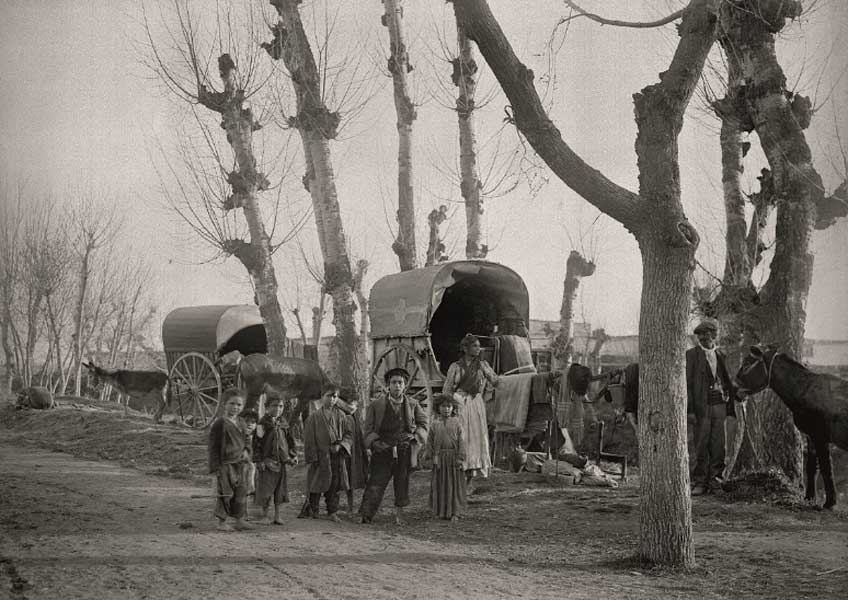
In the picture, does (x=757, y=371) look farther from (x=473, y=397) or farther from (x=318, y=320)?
(x=318, y=320)

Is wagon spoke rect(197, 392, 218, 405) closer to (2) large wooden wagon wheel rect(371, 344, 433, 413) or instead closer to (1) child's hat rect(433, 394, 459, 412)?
(2) large wooden wagon wheel rect(371, 344, 433, 413)

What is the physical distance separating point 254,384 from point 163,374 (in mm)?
6901

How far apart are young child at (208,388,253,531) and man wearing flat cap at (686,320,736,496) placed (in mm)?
5176

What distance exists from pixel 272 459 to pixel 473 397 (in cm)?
324

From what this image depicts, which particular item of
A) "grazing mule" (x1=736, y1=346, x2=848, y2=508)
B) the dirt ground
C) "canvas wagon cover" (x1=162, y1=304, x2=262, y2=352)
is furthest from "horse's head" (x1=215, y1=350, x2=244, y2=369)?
"grazing mule" (x1=736, y1=346, x2=848, y2=508)

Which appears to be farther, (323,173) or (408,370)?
(323,173)

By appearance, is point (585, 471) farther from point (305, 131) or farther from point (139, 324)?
point (139, 324)

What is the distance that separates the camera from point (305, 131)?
47.1 feet

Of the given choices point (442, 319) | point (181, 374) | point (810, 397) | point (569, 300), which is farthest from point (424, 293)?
point (569, 300)

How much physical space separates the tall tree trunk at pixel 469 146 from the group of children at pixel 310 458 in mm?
7674

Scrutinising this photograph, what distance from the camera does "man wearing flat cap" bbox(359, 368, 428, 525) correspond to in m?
9.07

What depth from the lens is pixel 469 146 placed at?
16.9 metres

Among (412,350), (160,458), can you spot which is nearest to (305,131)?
(412,350)

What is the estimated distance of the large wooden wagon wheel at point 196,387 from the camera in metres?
17.7
